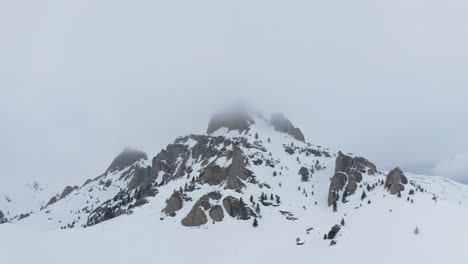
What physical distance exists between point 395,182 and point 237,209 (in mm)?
60604

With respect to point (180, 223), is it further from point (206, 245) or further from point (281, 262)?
point (281, 262)

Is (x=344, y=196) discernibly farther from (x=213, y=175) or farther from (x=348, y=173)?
(x=213, y=175)

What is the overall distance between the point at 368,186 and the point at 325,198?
21.6m

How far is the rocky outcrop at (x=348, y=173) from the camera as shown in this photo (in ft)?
559

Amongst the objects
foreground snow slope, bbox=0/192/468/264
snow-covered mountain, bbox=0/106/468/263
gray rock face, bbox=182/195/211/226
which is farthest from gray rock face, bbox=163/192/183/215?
gray rock face, bbox=182/195/211/226

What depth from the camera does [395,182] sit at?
148 meters

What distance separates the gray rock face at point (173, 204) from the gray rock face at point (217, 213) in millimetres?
14181

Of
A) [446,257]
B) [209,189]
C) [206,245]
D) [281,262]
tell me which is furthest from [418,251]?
[209,189]

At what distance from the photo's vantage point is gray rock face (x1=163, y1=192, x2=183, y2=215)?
5787 inches

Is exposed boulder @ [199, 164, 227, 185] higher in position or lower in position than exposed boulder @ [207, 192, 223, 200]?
higher

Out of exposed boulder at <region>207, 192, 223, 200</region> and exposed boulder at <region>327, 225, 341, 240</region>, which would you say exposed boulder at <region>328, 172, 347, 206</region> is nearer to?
exposed boulder at <region>207, 192, 223, 200</region>

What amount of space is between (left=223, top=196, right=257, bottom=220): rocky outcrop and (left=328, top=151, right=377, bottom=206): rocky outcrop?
1611 inches

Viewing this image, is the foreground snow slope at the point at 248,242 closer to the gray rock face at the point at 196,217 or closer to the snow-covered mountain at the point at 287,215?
the snow-covered mountain at the point at 287,215

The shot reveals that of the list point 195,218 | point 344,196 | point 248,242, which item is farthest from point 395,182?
point 195,218
